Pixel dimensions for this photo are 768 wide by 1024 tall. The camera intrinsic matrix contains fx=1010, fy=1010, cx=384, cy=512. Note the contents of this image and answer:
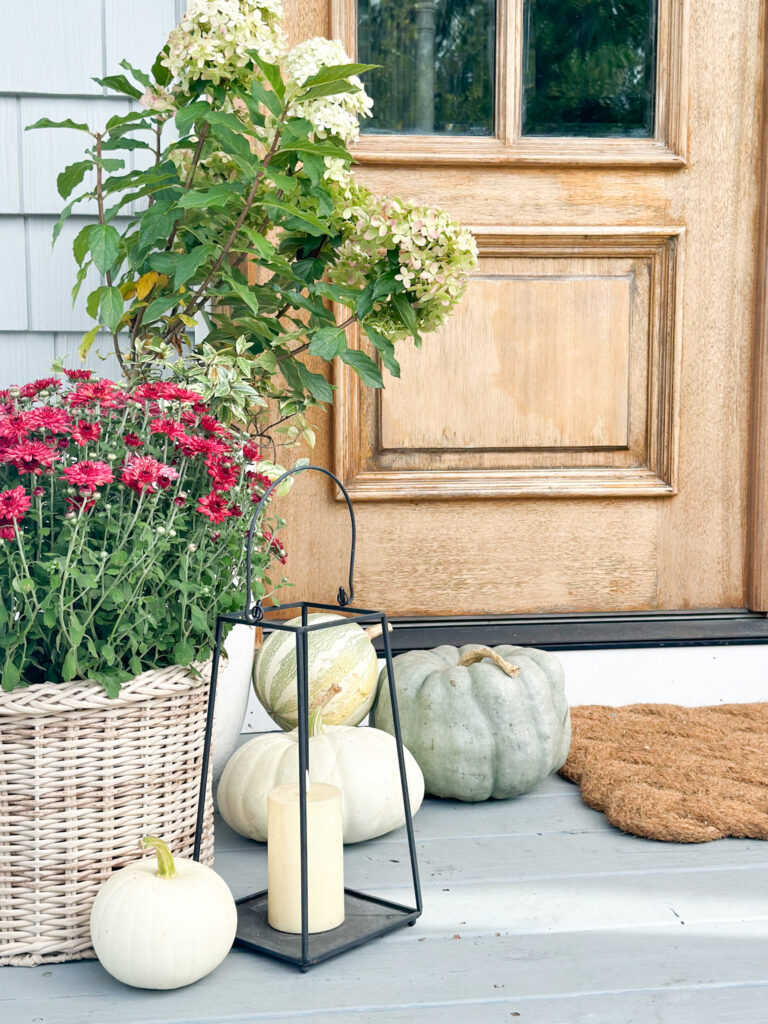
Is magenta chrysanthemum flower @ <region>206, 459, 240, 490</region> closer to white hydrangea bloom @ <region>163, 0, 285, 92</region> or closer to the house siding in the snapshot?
white hydrangea bloom @ <region>163, 0, 285, 92</region>

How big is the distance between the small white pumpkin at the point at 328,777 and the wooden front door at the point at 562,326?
2.10 feet

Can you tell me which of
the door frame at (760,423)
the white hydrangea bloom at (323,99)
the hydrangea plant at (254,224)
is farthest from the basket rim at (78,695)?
the door frame at (760,423)

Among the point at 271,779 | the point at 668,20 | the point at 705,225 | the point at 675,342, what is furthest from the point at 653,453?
the point at 271,779

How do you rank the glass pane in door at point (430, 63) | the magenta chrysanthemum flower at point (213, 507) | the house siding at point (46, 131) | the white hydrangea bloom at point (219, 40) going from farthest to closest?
1. the glass pane in door at point (430, 63)
2. the house siding at point (46, 131)
3. the white hydrangea bloom at point (219, 40)
4. the magenta chrysanthemum flower at point (213, 507)

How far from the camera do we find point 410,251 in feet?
4.92

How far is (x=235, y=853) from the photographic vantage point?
1431 millimetres

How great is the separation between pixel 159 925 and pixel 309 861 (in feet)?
0.61

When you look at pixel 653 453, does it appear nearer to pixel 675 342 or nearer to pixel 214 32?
pixel 675 342

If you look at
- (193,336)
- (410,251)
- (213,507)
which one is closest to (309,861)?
(213,507)

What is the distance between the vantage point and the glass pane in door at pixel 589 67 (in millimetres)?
2057

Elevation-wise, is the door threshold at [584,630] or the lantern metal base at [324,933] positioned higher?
the door threshold at [584,630]

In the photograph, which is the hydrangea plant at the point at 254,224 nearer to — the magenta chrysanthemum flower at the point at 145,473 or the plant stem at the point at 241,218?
the plant stem at the point at 241,218

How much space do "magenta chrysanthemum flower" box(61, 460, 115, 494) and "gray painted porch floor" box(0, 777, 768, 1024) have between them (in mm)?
530

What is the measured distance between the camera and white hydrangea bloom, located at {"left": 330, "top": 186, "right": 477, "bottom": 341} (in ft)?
4.91
